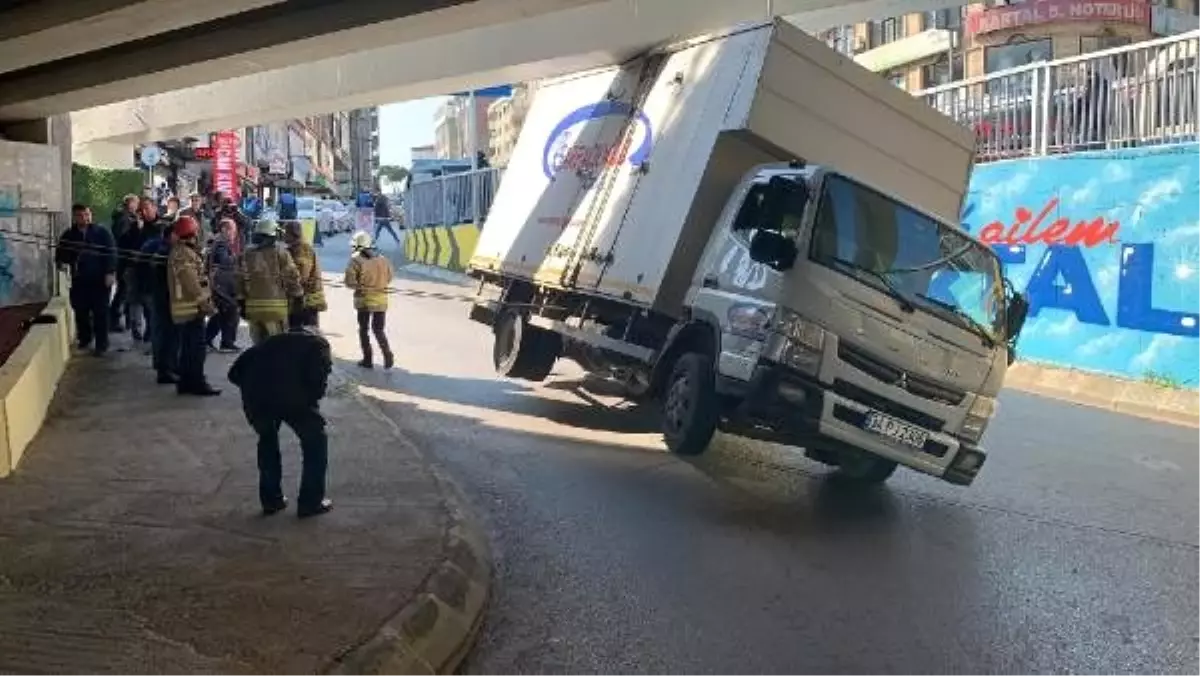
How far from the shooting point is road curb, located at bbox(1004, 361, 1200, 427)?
12648mm

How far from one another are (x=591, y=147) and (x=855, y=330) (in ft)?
14.8

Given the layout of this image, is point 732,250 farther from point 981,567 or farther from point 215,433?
point 215,433

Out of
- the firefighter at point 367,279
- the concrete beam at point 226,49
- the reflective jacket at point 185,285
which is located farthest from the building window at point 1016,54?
the reflective jacket at point 185,285

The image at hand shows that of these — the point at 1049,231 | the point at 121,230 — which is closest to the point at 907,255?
the point at 1049,231

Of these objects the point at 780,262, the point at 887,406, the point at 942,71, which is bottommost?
the point at 887,406

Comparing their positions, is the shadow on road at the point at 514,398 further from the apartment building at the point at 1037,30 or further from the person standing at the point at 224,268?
the apartment building at the point at 1037,30

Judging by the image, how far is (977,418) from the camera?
755 centimetres

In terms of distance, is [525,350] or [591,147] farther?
[525,350]

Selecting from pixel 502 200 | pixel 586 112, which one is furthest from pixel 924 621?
pixel 502 200

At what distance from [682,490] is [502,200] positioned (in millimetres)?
6158

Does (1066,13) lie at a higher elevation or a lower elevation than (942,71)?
higher

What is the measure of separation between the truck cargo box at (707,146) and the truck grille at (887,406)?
1.53 metres

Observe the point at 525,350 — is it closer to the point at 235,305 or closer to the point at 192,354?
the point at 192,354

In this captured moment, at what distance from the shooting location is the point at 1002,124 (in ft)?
53.1
